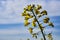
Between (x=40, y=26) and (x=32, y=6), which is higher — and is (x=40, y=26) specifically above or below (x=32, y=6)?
→ below

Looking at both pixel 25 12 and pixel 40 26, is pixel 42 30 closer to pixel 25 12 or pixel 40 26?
pixel 40 26

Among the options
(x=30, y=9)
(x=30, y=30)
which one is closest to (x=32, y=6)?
(x=30, y=9)

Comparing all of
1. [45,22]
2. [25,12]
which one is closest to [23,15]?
[25,12]

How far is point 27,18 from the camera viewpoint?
35812 mm

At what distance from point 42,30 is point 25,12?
9.67 ft

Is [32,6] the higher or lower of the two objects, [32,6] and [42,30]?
the higher

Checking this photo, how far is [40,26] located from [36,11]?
1.85 meters

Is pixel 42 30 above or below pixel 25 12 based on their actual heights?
below

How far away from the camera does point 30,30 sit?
36.3 meters

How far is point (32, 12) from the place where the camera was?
36562mm

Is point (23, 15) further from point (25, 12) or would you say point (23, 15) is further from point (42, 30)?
point (42, 30)

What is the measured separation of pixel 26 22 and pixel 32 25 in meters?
0.79

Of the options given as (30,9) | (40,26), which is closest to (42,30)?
(40,26)

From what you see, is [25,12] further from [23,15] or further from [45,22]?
[45,22]
